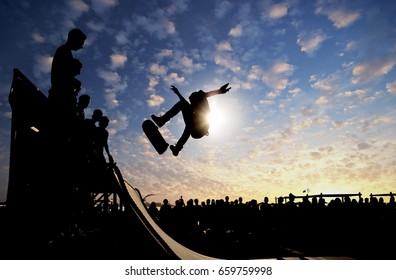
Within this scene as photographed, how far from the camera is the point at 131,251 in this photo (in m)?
3.23

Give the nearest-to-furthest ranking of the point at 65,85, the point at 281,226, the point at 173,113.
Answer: the point at 65,85
the point at 173,113
the point at 281,226

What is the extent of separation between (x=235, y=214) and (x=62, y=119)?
9729mm

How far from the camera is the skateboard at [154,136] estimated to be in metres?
5.66

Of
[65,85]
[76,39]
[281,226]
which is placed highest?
[76,39]

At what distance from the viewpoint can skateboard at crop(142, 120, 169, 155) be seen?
18.6 feet

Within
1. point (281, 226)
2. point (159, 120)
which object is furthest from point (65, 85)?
point (281, 226)

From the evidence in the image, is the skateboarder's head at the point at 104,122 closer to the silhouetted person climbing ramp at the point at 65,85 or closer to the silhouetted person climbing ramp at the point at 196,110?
the silhouetted person climbing ramp at the point at 196,110

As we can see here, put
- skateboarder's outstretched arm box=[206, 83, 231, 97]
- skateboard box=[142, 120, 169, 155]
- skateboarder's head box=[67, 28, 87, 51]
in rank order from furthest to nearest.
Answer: skateboard box=[142, 120, 169, 155]
skateboarder's outstretched arm box=[206, 83, 231, 97]
skateboarder's head box=[67, 28, 87, 51]

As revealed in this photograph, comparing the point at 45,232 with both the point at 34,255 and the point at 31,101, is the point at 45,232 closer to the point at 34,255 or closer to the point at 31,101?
the point at 34,255

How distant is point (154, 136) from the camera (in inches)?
225

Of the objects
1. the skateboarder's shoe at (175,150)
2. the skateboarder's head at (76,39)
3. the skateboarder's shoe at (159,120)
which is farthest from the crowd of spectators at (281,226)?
the skateboarder's head at (76,39)

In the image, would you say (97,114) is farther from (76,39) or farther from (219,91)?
(219,91)

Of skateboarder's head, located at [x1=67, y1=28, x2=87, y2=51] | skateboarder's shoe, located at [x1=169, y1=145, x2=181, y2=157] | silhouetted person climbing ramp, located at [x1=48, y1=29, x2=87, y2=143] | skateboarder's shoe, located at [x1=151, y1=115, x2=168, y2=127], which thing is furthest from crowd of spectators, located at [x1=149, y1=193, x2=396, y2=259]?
skateboarder's head, located at [x1=67, y1=28, x2=87, y2=51]

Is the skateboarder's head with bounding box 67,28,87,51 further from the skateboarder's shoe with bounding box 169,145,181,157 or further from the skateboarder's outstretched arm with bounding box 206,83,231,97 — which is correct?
the skateboarder's shoe with bounding box 169,145,181,157
